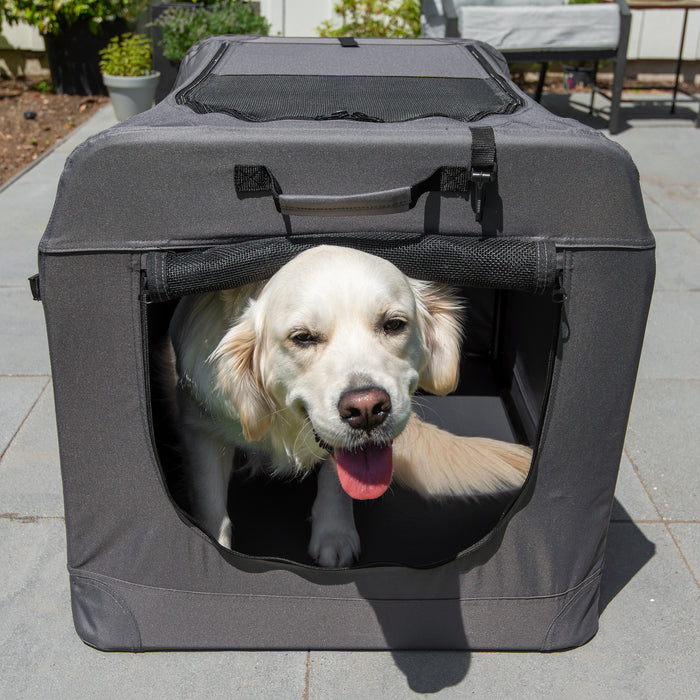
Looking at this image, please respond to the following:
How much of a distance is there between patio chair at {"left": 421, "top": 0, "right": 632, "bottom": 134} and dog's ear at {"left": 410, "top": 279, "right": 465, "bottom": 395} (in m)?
5.57

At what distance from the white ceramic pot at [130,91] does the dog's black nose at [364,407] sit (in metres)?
6.47

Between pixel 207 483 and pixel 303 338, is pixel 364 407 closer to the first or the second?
pixel 303 338

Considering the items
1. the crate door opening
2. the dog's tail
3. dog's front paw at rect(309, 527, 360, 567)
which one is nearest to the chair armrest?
the crate door opening

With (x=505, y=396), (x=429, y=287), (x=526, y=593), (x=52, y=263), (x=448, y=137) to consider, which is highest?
(x=448, y=137)

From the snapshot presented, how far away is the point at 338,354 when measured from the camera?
6.31ft

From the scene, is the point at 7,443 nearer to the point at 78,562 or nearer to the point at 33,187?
the point at 78,562

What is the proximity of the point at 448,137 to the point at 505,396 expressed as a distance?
6.71ft

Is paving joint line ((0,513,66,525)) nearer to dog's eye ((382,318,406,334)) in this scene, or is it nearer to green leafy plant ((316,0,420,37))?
dog's eye ((382,318,406,334))

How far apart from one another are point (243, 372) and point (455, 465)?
0.86m

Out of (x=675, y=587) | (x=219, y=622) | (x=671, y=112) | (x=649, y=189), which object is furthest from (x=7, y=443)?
(x=671, y=112)

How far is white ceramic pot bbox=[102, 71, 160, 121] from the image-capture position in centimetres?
748

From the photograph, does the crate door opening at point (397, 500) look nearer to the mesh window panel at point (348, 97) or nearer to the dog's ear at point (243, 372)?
the dog's ear at point (243, 372)

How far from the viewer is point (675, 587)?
97.2 inches

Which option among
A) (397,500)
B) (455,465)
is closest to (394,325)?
(455,465)
